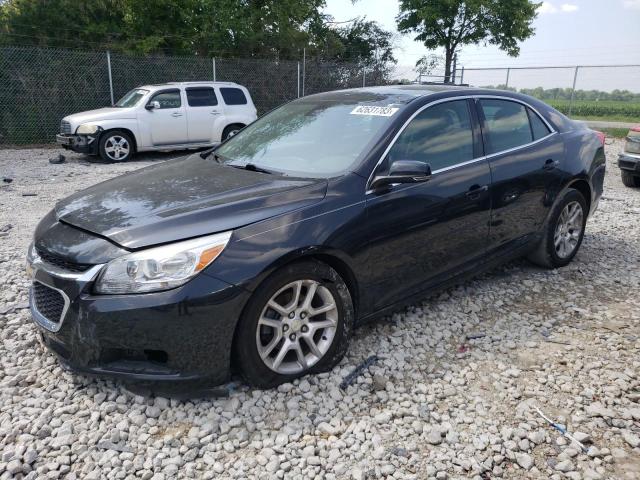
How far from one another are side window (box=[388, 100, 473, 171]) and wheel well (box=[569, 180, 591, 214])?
60.9 inches

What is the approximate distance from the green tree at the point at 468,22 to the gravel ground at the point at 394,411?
21902 mm

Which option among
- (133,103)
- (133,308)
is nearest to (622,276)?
(133,308)

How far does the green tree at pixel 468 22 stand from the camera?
22859 millimetres

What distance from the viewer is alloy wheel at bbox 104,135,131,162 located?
1112 centimetres

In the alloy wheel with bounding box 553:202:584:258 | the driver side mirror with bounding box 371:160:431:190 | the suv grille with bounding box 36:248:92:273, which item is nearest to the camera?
the suv grille with bounding box 36:248:92:273

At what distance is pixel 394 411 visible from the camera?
285 centimetres

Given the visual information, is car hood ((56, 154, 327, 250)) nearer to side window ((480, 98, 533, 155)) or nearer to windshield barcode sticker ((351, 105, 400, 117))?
windshield barcode sticker ((351, 105, 400, 117))

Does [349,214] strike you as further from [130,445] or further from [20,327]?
[20,327]

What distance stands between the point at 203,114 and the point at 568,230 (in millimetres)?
9339

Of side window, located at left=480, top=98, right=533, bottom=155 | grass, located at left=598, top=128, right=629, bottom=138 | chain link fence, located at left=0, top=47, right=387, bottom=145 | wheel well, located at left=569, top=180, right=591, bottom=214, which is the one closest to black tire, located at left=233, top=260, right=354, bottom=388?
side window, located at left=480, top=98, right=533, bottom=155

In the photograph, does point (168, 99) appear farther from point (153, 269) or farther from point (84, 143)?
point (153, 269)

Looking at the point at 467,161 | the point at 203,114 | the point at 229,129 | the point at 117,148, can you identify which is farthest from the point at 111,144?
the point at 467,161

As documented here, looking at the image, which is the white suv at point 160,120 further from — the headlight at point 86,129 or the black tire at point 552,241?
the black tire at point 552,241

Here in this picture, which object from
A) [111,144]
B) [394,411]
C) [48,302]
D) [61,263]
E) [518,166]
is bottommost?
[394,411]
